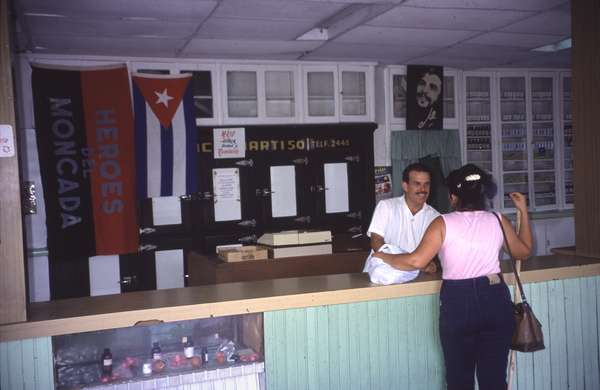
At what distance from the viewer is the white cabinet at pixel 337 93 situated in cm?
698

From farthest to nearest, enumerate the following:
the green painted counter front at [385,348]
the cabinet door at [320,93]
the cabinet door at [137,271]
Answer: the cabinet door at [320,93] → the cabinet door at [137,271] → the green painted counter front at [385,348]

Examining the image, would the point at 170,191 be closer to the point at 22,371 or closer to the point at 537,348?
the point at 22,371

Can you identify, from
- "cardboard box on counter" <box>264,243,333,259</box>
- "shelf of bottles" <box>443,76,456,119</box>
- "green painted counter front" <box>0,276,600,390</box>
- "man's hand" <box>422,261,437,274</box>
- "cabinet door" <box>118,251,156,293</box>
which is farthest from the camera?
"shelf of bottles" <box>443,76,456,119</box>

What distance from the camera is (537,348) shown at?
9.17ft

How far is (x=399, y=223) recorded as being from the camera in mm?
3836

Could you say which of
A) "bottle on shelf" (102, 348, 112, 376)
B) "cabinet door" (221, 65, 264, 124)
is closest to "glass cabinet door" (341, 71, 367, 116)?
"cabinet door" (221, 65, 264, 124)

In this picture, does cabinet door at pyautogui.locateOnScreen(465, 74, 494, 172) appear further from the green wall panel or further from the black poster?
the green wall panel

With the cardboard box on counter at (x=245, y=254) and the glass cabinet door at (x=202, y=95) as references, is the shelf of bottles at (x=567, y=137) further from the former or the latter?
the cardboard box on counter at (x=245, y=254)

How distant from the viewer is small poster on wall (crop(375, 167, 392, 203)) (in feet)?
23.9

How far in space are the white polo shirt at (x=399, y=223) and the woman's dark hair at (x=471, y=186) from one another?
39.7 inches

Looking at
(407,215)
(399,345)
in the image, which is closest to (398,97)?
(407,215)

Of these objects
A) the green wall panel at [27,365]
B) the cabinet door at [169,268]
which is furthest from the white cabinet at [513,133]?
the green wall panel at [27,365]

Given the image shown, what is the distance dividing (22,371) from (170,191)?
3.94 metres

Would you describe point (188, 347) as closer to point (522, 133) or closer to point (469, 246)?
point (469, 246)
